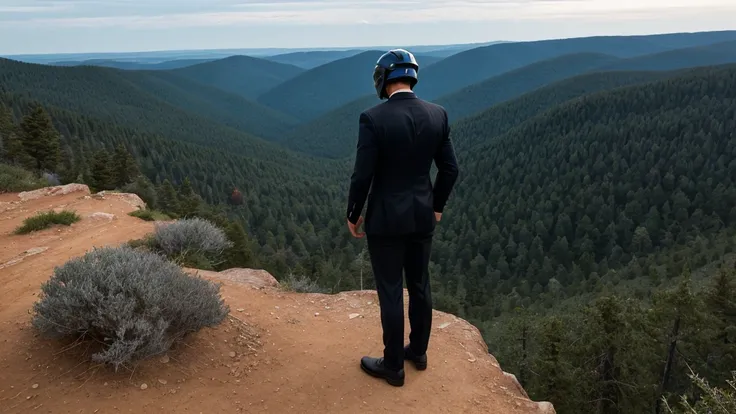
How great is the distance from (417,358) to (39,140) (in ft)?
113

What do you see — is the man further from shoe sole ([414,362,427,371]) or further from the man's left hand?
shoe sole ([414,362,427,371])

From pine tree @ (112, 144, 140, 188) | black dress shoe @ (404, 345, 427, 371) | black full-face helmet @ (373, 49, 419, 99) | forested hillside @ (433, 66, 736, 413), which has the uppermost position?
black full-face helmet @ (373, 49, 419, 99)

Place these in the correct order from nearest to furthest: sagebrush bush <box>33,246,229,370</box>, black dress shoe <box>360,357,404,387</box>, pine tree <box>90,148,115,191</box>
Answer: sagebrush bush <box>33,246,229,370</box> < black dress shoe <box>360,357,404,387</box> < pine tree <box>90,148,115,191</box>

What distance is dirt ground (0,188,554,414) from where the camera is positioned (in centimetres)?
431

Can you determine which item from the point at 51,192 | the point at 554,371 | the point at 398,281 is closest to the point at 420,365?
the point at 398,281

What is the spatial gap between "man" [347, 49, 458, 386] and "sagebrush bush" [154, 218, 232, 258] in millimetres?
5201

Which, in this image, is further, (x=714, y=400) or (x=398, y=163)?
(x=398, y=163)

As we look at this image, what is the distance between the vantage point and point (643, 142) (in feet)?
376

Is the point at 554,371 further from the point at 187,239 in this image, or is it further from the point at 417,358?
the point at 187,239

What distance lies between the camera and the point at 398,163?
419 cm

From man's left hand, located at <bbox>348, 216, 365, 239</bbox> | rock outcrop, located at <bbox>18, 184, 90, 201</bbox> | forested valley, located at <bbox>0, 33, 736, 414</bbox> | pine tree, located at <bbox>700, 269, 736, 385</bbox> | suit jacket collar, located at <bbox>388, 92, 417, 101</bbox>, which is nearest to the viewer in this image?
suit jacket collar, located at <bbox>388, 92, 417, 101</bbox>

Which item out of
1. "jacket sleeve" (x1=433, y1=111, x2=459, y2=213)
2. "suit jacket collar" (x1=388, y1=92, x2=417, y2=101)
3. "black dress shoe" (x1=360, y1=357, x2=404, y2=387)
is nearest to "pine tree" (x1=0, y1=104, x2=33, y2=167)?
"black dress shoe" (x1=360, y1=357, x2=404, y2=387)

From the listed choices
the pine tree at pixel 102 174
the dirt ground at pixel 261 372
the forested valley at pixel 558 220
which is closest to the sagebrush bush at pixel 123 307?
the dirt ground at pixel 261 372

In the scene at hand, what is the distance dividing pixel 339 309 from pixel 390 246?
2.96 meters
